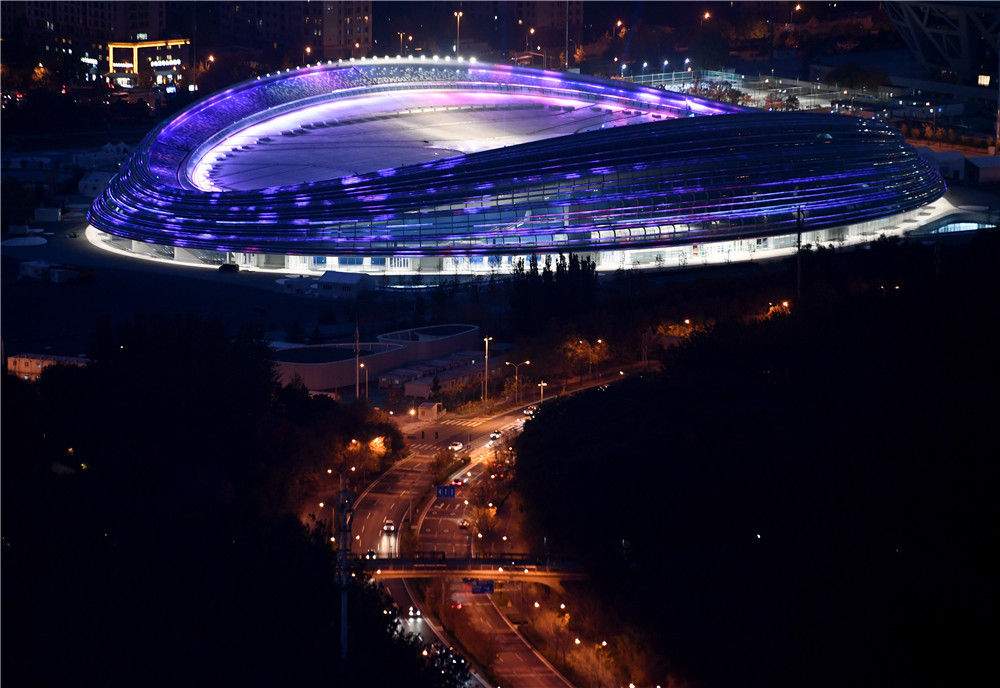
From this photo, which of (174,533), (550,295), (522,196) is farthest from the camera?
(522,196)

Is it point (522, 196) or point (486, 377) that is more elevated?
point (522, 196)

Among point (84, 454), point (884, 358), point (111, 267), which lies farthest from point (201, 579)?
point (111, 267)

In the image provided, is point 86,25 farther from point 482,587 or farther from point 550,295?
point 482,587

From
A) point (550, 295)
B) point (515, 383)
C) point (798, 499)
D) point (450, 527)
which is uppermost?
point (550, 295)

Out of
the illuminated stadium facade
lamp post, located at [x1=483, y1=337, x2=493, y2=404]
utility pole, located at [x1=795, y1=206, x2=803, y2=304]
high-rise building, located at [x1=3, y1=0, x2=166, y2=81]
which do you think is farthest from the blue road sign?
high-rise building, located at [x1=3, y1=0, x2=166, y2=81]

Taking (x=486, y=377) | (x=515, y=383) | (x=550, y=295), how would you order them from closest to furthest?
1. (x=486, y=377)
2. (x=515, y=383)
3. (x=550, y=295)

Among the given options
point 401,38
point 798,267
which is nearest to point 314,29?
point 401,38

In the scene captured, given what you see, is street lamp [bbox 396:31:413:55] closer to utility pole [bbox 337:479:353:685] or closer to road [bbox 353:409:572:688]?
road [bbox 353:409:572:688]

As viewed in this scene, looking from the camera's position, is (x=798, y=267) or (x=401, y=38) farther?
(x=401, y=38)
